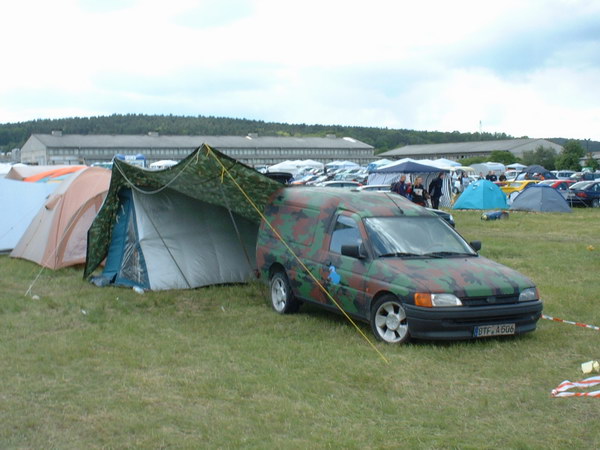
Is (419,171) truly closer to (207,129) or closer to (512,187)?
(512,187)

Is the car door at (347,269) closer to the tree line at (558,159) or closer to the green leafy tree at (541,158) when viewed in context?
the tree line at (558,159)

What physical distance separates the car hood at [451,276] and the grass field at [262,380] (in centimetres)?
65

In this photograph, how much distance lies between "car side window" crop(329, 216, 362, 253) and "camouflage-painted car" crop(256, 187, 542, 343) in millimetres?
15

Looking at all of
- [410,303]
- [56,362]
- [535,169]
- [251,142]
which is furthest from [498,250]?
[251,142]

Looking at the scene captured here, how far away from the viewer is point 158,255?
39.4ft

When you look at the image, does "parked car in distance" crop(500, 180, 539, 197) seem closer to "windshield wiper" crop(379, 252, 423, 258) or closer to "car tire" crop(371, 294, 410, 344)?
"windshield wiper" crop(379, 252, 423, 258)

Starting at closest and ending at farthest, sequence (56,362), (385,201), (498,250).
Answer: (56,362)
(385,201)
(498,250)

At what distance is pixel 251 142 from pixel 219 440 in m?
95.0

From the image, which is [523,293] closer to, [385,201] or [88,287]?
[385,201]

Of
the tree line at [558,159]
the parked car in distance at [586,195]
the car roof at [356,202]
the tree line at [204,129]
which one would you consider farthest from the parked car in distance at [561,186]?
the tree line at [204,129]

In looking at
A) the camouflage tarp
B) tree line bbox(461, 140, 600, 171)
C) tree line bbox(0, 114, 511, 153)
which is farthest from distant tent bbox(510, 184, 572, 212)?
tree line bbox(0, 114, 511, 153)

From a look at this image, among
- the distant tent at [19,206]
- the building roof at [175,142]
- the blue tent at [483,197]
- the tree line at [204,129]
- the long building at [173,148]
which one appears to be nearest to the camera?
the distant tent at [19,206]

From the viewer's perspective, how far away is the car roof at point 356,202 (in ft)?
30.6

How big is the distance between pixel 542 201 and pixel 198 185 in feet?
68.2
